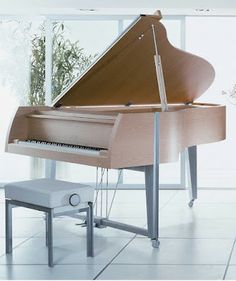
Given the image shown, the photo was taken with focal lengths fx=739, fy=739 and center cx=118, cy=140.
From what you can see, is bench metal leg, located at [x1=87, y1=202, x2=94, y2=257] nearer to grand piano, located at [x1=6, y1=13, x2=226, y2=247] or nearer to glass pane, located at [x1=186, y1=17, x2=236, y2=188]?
grand piano, located at [x1=6, y1=13, x2=226, y2=247]

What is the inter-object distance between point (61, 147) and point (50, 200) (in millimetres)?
830

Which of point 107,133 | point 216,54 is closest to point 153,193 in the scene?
point 107,133

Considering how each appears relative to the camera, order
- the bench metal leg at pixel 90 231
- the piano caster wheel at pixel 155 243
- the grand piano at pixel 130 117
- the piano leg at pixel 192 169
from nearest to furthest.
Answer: the bench metal leg at pixel 90 231 → the grand piano at pixel 130 117 → the piano caster wheel at pixel 155 243 → the piano leg at pixel 192 169

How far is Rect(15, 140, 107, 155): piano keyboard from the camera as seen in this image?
16.7 ft

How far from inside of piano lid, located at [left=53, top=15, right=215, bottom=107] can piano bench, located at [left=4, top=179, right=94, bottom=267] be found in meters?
1.04

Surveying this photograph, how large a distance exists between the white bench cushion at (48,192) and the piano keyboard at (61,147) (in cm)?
31

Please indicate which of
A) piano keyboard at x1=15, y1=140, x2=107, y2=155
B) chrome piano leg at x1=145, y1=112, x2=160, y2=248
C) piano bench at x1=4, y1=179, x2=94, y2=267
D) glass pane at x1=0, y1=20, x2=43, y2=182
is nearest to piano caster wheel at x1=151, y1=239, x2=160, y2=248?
chrome piano leg at x1=145, y1=112, x2=160, y2=248

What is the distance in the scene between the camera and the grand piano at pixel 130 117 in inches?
198

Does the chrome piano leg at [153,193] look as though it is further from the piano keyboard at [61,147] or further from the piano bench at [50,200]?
the piano bench at [50,200]

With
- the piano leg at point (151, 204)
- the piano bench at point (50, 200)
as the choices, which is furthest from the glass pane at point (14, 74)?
the piano bench at point (50, 200)

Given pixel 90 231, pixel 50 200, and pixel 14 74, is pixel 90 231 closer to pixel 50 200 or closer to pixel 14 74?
pixel 50 200

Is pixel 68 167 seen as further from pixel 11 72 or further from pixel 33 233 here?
pixel 33 233

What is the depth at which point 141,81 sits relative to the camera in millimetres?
6078

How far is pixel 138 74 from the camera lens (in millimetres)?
5953
